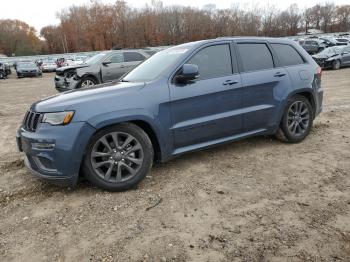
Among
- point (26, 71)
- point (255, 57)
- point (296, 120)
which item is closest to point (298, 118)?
point (296, 120)

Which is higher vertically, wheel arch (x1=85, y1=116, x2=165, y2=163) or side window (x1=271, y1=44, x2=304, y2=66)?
side window (x1=271, y1=44, x2=304, y2=66)

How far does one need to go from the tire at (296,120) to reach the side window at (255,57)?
2.29 ft

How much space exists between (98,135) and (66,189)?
83 cm

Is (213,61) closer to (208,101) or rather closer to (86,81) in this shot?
(208,101)

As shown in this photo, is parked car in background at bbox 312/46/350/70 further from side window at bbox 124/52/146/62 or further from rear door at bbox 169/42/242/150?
rear door at bbox 169/42/242/150

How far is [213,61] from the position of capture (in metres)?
4.78

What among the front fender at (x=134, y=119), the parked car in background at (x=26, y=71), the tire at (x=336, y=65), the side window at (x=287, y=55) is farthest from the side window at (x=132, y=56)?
the parked car in background at (x=26, y=71)

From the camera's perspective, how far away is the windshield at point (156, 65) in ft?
15.1

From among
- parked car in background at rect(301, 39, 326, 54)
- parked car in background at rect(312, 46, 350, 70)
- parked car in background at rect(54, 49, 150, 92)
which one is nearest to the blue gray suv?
parked car in background at rect(54, 49, 150, 92)

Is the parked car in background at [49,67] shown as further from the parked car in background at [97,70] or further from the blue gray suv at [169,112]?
the blue gray suv at [169,112]

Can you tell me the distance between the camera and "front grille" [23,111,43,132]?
12.9ft

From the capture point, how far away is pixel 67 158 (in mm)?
3738

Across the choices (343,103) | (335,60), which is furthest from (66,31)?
(343,103)

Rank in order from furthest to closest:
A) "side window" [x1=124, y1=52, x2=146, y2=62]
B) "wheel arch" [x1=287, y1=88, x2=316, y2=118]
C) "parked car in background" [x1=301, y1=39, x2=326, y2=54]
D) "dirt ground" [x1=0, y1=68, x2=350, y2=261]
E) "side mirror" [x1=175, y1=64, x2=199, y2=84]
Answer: "parked car in background" [x1=301, y1=39, x2=326, y2=54] → "side window" [x1=124, y1=52, x2=146, y2=62] → "wheel arch" [x1=287, y1=88, x2=316, y2=118] → "side mirror" [x1=175, y1=64, x2=199, y2=84] → "dirt ground" [x1=0, y1=68, x2=350, y2=261]
